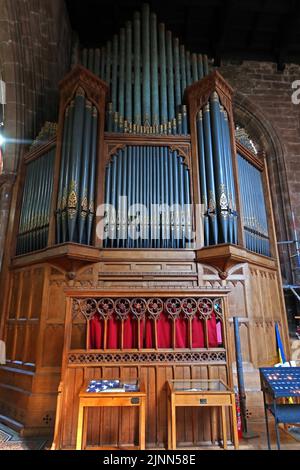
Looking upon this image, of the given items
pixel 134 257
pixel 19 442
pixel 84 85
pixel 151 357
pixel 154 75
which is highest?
pixel 154 75

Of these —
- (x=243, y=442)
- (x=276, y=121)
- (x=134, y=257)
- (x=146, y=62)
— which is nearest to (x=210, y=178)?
(x=134, y=257)

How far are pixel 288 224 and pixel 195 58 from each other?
15.2 feet

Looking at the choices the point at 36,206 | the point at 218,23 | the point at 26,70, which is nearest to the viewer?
the point at 36,206

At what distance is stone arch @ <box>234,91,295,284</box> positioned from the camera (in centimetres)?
801

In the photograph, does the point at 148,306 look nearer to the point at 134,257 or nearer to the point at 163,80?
the point at 134,257

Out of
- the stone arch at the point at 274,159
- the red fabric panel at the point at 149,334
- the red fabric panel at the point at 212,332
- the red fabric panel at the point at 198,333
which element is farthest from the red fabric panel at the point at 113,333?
the stone arch at the point at 274,159

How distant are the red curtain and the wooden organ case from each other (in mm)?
13

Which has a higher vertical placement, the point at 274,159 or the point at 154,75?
the point at 154,75

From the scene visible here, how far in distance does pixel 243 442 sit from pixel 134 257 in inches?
111

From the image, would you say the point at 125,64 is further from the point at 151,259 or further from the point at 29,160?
the point at 151,259

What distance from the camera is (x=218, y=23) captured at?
29.2 ft

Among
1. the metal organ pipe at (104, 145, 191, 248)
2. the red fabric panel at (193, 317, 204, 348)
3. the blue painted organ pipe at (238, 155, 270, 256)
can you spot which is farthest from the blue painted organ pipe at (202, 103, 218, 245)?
the red fabric panel at (193, 317, 204, 348)

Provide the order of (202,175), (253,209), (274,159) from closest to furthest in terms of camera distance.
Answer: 1. (202,175)
2. (253,209)
3. (274,159)

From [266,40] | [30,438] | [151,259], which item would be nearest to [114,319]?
[151,259]
